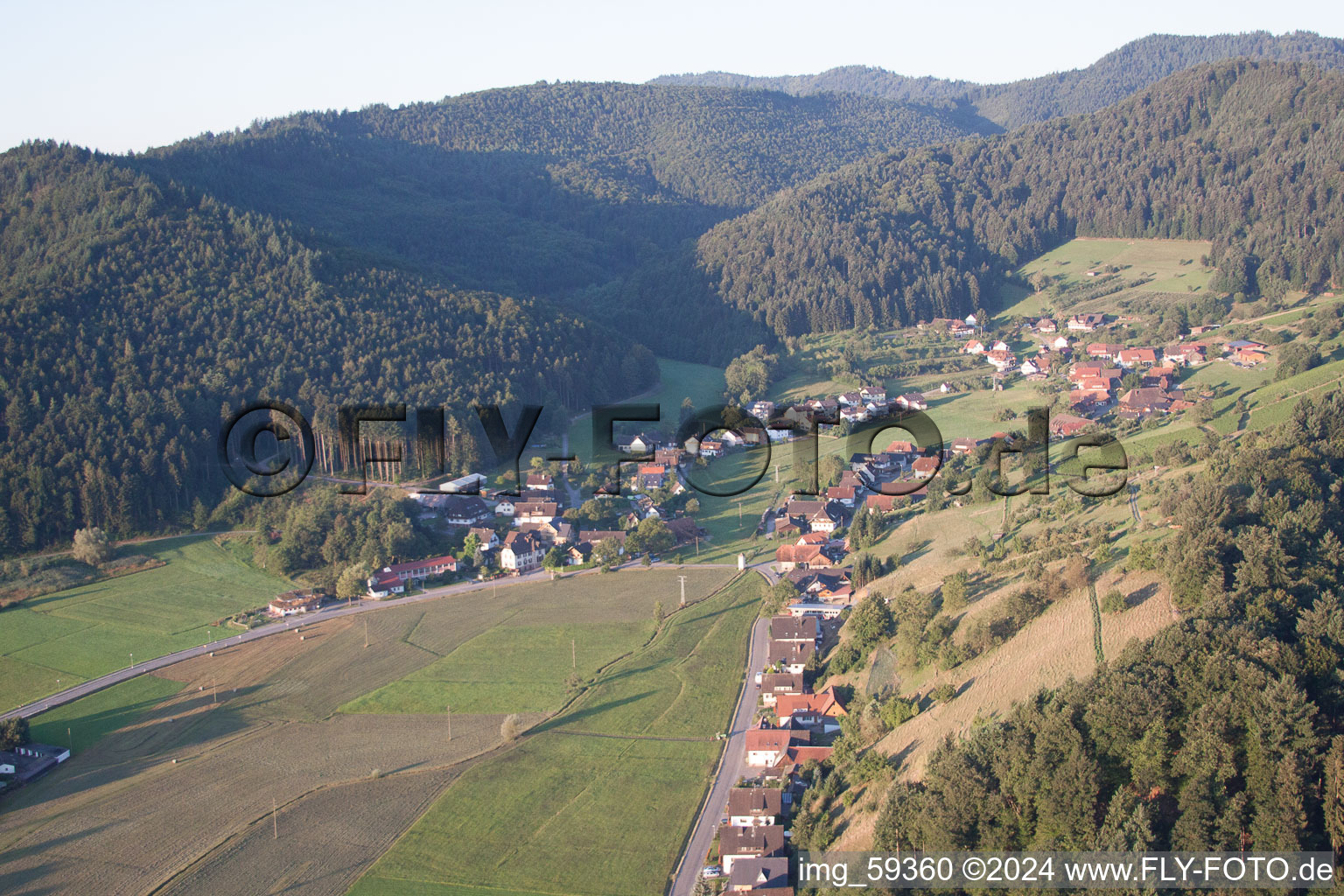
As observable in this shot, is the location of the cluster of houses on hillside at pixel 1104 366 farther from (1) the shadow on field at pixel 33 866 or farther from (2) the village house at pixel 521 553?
(1) the shadow on field at pixel 33 866

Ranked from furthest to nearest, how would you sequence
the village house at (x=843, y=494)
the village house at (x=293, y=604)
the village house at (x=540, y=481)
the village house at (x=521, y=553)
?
1. the village house at (x=540, y=481)
2. the village house at (x=843, y=494)
3. the village house at (x=521, y=553)
4. the village house at (x=293, y=604)

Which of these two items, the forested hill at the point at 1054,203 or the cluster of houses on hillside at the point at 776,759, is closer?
the cluster of houses on hillside at the point at 776,759

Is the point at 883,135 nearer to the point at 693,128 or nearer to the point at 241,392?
the point at 693,128

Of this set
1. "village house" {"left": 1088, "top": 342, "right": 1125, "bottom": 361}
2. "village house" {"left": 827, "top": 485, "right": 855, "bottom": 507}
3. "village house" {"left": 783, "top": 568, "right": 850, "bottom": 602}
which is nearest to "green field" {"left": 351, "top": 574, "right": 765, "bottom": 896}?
"village house" {"left": 783, "top": 568, "right": 850, "bottom": 602}

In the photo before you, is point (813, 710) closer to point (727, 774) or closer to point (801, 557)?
point (727, 774)

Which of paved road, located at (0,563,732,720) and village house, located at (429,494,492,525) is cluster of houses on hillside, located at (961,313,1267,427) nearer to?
paved road, located at (0,563,732,720)

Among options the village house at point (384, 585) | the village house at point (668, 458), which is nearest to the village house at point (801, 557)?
the village house at point (668, 458)
